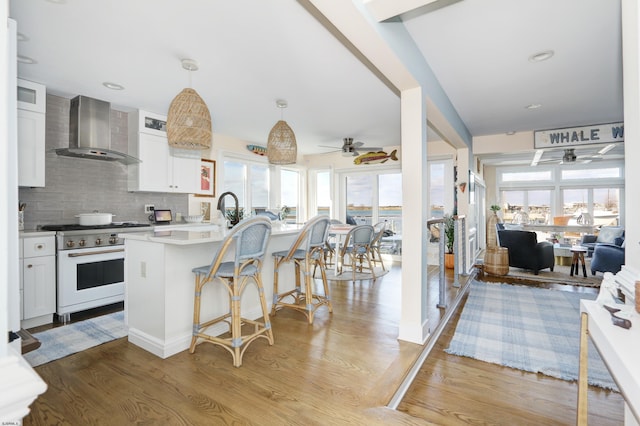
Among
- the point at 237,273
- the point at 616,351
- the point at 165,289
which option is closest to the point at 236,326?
the point at 237,273

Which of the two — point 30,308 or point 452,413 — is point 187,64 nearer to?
point 30,308

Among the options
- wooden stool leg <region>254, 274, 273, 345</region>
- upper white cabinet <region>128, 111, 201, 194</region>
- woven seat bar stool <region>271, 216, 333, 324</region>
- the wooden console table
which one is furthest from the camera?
upper white cabinet <region>128, 111, 201, 194</region>

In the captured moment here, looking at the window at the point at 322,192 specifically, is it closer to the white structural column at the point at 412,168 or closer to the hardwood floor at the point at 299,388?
the white structural column at the point at 412,168

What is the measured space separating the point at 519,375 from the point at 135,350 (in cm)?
278

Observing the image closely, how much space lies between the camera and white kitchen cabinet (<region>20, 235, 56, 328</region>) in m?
2.89

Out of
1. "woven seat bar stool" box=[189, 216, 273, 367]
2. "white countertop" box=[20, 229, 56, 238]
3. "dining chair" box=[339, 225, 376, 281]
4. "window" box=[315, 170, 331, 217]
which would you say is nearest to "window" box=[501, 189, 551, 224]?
"window" box=[315, 170, 331, 217]

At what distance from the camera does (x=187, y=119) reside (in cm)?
253

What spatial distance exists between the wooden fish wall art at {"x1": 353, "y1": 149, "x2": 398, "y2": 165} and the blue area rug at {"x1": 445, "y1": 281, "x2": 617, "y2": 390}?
3.31m

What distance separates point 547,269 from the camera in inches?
236

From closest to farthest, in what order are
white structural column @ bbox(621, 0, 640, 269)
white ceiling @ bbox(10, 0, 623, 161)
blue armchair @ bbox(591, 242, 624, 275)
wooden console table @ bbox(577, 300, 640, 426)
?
wooden console table @ bbox(577, 300, 640, 426) < white structural column @ bbox(621, 0, 640, 269) < white ceiling @ bbox(10, 0, 623, 161) < blue armchair @ bbox(591, 242, 624, 275)

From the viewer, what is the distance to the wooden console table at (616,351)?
0.69m

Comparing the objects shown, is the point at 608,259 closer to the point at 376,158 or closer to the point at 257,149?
the point at 376,158

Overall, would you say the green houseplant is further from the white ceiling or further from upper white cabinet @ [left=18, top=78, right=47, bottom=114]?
upper white cabinet @ [left=18, top=78, right=47, bottom=114]

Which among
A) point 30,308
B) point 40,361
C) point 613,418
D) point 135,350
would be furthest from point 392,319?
point 30,308
